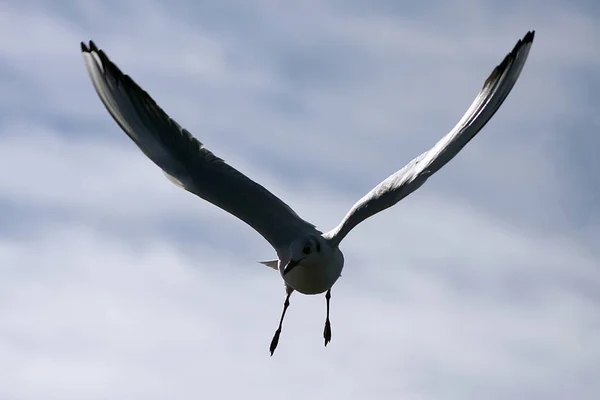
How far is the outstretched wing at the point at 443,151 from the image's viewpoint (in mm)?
17594

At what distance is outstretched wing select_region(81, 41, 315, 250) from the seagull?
1cm

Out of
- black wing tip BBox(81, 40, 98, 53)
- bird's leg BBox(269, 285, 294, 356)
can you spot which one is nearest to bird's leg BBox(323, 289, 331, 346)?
bird's leg BBox(269, 285, 294, 356)

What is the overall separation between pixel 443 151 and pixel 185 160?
11.2 ft

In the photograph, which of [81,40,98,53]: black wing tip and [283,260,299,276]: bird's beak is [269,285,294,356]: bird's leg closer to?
[283,260,299,276]: bird's beak

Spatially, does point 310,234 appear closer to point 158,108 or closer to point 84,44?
point 158,108

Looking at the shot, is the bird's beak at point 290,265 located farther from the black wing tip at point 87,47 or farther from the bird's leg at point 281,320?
the black wing tip at point 87,47

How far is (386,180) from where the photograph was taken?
18.1m

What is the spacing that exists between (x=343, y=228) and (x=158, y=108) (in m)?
2.87

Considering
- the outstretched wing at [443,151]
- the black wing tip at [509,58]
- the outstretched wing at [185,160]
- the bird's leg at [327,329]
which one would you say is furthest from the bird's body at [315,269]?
the black wing tip at [509,58]

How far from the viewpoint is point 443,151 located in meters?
17.6

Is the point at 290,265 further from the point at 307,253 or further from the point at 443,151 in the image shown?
the point at 443,151

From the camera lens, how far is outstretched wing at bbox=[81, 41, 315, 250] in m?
17.8

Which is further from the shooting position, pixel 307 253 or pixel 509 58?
pixel 509 58

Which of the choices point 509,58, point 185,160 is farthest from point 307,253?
point 509,58
